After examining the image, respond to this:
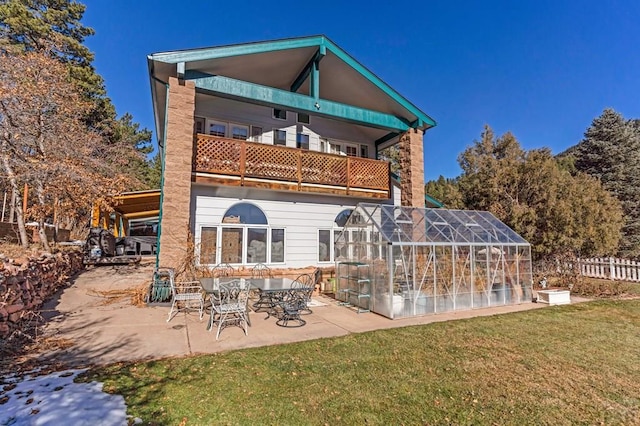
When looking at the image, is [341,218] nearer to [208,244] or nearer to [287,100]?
[287,100]

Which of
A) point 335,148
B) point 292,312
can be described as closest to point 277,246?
point 292,312

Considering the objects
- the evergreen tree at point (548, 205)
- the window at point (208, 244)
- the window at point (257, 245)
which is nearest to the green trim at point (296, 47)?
the evergreen tree at point (548, 205)

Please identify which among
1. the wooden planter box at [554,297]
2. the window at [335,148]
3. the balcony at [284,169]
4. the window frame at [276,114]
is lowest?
the wooden planter box at [554,297]

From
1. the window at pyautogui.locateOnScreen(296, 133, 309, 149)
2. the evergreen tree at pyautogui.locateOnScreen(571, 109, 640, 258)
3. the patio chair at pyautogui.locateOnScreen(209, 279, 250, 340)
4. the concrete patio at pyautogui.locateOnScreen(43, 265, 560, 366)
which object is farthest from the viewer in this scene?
the evergreen tree at pyautogui.locateOnScreen(571, 109, 640, 258)

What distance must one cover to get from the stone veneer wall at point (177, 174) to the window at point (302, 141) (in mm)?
4871

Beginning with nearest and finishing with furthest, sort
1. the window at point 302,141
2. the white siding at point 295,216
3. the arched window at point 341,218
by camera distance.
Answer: the white siding at point 295,216, the arched window at point 341,218, the window at point 302,141

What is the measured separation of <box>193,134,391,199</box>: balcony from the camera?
10961mm

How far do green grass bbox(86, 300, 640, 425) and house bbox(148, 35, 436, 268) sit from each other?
217 inches

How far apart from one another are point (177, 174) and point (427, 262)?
25.2 ft

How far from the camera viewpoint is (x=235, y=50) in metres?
10.7

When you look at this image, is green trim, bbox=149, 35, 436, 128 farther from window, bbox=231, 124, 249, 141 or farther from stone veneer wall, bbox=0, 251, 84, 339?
stone veneer wall, bbox=0, 251, 84, 339

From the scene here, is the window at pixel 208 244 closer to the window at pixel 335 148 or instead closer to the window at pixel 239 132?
the window at pixel 239 132

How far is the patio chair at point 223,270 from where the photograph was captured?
36.1 ft

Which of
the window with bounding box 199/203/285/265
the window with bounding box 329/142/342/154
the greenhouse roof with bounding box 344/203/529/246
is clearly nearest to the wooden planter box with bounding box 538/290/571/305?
the greenhouse roof with bounding box 344/203/529/246
